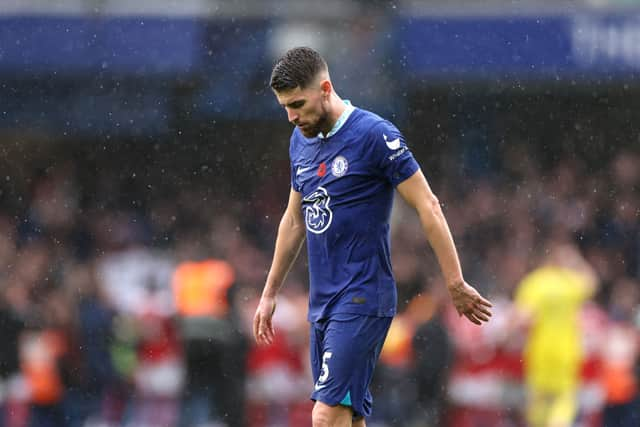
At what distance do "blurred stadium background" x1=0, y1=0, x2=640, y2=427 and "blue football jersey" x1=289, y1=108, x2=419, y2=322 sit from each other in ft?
18.8

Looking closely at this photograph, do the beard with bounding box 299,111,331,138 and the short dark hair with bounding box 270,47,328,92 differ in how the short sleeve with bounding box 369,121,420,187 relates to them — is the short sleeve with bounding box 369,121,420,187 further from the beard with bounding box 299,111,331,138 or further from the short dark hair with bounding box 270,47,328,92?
the short dark hair with bounding box 270,47,328,92

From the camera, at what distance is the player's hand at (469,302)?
5.47 meters

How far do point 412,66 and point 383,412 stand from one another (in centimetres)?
394

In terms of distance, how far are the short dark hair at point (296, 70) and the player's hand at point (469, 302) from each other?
1014 millimetres

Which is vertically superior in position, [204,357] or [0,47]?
[0,47]

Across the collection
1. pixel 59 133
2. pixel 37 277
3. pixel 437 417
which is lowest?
pixel 437 417

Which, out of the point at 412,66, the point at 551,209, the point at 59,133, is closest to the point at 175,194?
the point at 59,133

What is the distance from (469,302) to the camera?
548cm

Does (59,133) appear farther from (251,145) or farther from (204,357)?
(204,357)

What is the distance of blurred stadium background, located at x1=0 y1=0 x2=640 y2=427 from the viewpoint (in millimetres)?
11680

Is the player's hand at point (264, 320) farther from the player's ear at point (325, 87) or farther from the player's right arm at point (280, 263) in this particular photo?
the player's ear at point (325, 87)

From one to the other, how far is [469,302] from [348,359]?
0.56 m

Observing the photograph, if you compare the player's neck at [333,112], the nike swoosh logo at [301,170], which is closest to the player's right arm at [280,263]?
the nike swoosh logo at [301,170]

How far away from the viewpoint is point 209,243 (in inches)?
507
